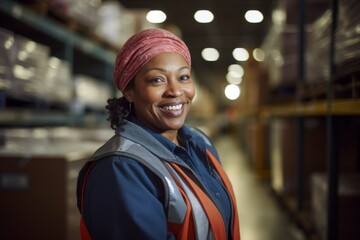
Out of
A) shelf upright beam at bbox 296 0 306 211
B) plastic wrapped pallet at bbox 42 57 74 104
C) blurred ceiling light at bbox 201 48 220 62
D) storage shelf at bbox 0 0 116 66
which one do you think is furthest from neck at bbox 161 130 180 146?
blurred ceiling light at bbox 201 48 220 62

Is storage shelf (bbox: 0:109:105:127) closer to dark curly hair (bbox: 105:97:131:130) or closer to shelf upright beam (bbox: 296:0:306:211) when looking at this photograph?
dark curly hair (bbox: 105:97:131:130)

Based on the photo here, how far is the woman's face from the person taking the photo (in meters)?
1.64

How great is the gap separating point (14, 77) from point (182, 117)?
2136 mm

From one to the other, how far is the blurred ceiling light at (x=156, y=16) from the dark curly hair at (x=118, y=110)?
9.93 m

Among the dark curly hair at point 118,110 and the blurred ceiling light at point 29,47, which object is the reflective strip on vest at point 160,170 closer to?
the dark curly hair at point 118,110

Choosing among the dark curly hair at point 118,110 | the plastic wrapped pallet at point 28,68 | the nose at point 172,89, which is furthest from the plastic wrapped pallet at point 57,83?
the nose at point 172,89

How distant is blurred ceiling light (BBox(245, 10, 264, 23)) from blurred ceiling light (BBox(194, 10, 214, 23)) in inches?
44.4

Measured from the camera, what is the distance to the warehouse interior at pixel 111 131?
2.65m

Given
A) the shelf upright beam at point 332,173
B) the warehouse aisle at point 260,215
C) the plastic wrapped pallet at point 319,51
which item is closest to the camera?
the shelf upright beam at point 332,173

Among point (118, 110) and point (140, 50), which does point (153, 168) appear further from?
point (140, 50)

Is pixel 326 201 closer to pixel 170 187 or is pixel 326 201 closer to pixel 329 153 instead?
pixel 329 153

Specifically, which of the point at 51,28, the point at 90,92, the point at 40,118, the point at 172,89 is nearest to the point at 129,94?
the point at 172,89

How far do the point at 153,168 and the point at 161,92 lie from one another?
0.36 metres

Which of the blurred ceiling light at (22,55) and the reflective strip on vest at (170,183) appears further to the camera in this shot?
the blurred ceiling light at (22,55)
